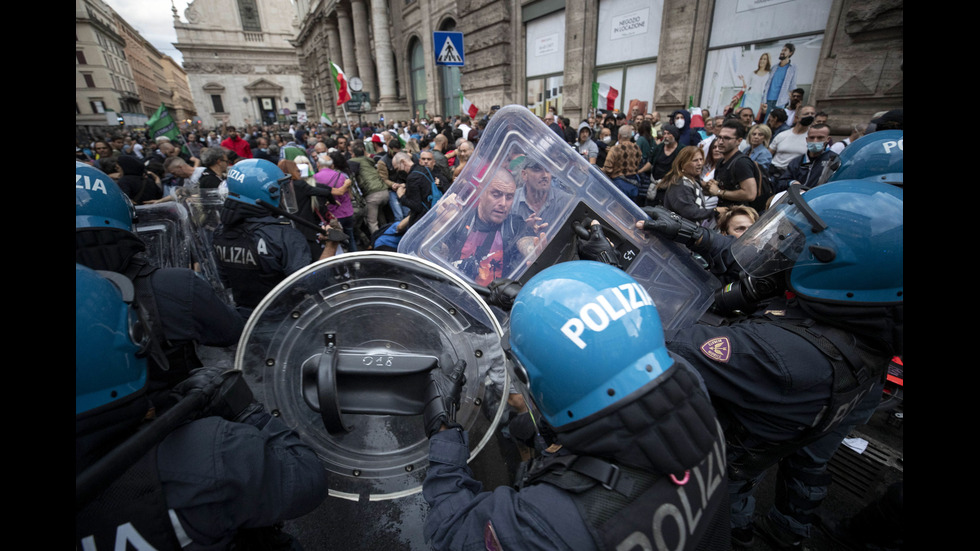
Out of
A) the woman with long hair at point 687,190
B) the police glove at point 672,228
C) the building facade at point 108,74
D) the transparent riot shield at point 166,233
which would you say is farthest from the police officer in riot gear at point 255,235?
the building facade at point 108,74

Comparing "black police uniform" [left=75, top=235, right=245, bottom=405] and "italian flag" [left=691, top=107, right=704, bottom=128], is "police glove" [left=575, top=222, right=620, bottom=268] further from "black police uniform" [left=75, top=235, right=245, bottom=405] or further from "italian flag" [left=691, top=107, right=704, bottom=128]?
"italian flag" [left=691, top=107, right=704, bottom=128]

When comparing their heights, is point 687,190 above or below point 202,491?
above

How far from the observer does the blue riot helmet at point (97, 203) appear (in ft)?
5.21

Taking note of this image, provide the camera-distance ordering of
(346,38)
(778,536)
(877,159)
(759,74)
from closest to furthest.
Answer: (877,159), (778,536), (759,74), (346,38)

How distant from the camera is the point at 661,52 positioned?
837 cm

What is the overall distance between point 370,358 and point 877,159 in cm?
251

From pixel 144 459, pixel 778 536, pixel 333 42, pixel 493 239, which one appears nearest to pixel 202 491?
pixel 144 459

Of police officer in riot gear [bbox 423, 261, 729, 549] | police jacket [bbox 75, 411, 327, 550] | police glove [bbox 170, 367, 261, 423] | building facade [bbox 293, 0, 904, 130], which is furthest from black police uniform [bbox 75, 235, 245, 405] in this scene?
building facade [bbox 293, 0, 904, 130]

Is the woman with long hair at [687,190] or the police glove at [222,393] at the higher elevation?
the woman with long hair at [687,190]

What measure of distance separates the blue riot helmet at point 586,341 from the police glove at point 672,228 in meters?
0.78

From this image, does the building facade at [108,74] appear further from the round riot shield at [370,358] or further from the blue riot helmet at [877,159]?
the blue riot helmet at [877,159]

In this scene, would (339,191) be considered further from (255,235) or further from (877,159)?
(877,159)

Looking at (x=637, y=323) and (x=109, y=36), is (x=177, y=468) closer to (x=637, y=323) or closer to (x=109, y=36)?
(x=637, y=323)
